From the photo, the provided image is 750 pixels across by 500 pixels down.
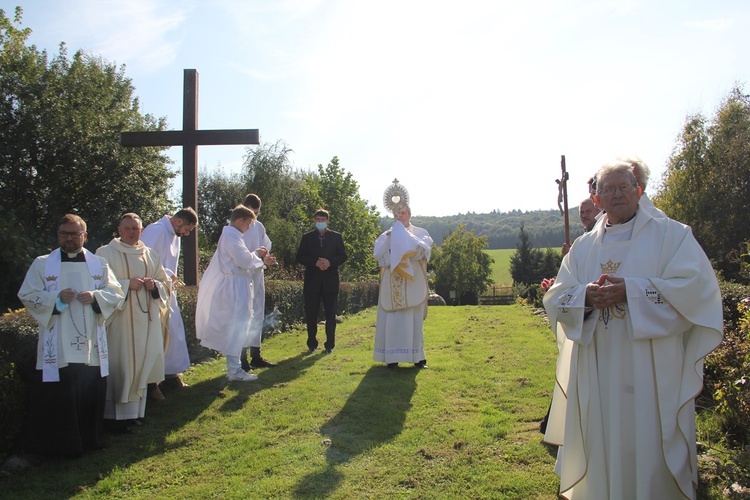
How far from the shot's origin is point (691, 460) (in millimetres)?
3289

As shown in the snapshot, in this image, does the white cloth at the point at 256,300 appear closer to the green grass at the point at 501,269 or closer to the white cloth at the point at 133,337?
the white cloth at the point at 133,337

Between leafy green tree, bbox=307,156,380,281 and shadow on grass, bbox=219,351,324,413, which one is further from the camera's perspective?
leafy green tree, bbox=307,156,380,281

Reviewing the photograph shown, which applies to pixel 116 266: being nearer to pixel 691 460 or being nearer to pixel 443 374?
pixel 443 374

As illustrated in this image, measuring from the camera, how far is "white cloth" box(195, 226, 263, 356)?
7.28m

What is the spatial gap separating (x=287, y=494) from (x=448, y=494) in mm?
1168

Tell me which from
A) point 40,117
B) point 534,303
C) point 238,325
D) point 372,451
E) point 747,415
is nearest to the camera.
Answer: point 747,415

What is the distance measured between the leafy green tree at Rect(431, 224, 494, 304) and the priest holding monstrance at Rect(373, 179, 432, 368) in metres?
39.1

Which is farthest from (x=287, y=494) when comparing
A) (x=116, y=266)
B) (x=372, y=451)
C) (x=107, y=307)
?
(x=116, y=266)

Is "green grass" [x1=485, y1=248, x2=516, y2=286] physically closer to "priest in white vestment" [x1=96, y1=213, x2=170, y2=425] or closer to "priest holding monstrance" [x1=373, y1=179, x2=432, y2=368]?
"priest holding monstrance" [x1=373, y1=179, x2=432, y2=368]

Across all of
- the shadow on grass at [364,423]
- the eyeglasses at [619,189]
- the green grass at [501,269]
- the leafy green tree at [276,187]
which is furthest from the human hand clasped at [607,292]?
the green grass at [501,269]

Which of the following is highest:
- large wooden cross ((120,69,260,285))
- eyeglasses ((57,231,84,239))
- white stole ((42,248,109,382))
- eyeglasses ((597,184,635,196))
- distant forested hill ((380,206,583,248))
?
distant forested hill ((380,206,583,248))

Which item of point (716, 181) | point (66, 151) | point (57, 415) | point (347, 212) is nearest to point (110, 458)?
point (57, 415)

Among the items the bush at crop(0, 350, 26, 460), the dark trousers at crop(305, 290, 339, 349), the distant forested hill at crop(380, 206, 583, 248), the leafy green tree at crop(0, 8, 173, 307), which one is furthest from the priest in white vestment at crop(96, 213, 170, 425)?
the distant forested hill at crop(380, 206, 583, 248)

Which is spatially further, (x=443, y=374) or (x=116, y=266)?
(x=443, y=374)
